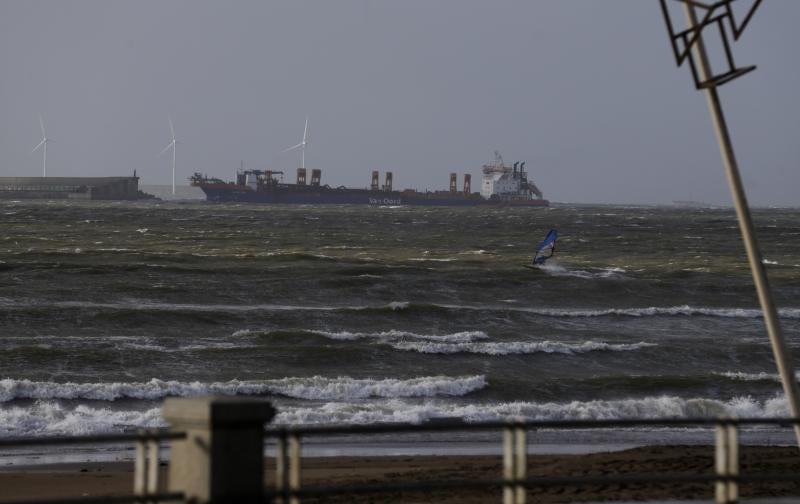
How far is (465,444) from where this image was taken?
13570 millimetres

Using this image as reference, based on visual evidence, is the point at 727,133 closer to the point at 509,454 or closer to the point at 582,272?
the point at 509,454

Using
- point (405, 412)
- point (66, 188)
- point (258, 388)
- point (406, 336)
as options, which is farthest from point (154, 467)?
point (66, 188)

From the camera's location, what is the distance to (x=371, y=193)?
17512 centimetres

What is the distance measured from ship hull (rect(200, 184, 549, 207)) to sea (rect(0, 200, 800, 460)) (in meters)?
112

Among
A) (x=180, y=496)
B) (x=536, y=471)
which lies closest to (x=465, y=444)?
(x=536, y=471)

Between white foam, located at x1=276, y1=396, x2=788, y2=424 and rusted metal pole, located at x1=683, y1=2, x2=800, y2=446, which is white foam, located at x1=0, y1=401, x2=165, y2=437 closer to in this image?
white foam, located at x1=276, y1=396, x2=788, y2=424

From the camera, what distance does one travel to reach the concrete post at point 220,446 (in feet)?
15.6

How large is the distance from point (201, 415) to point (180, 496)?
35 cm

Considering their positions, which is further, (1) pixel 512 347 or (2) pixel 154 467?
(1) pixel 512 347

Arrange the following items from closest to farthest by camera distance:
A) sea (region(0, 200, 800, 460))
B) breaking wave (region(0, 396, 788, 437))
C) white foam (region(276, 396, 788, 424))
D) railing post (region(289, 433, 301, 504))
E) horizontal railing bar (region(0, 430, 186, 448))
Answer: horizontal railing bar (region(0, 430, 186, 448)), railing post (region(289, 433, 301, 504)), breaking wave (region(0, 396, 788, 437)), white foam (region(276, 396, 788, 424)), sea (region(0, 200, 800, 460))

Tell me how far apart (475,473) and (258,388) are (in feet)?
23.8

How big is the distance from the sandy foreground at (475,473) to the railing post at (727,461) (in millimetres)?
4245

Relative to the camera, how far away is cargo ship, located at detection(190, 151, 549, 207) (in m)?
167

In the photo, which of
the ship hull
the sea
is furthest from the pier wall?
the sea
